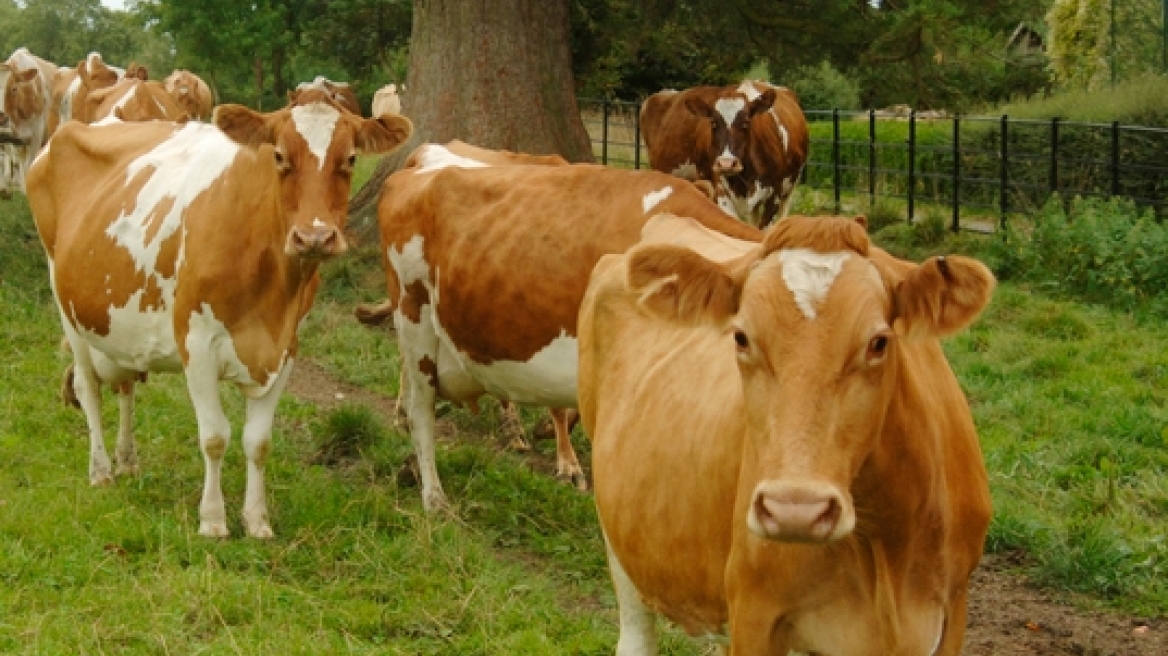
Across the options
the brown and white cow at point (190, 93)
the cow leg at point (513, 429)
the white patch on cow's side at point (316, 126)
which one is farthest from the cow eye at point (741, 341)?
the brown and white cow at point (190, 93)

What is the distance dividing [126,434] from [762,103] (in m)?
9.02

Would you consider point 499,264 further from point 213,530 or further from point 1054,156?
point 1054,156

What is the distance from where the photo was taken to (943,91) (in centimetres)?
1486

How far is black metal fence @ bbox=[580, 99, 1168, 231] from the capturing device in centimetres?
1565

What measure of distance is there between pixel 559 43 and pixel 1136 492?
762 centimetres

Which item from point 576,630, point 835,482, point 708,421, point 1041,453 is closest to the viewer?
point 835,482

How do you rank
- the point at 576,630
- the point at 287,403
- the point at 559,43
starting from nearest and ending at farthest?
the point at 576,630 → the point at 287,403 → the point at 559,43

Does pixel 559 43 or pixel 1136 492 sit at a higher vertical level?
pixel 559 43

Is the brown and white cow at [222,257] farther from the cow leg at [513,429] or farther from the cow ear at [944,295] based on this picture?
the cow ear at [944,295]

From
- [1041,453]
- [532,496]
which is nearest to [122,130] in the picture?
[532,496]

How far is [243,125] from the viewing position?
7.52 metres

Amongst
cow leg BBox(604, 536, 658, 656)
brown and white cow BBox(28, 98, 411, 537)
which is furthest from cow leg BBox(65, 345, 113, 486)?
cow leg BBox(604, 536, 658, 656)

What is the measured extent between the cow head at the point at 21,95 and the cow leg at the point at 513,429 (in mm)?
14557

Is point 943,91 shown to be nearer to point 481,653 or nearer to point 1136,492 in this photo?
point 1136,492
